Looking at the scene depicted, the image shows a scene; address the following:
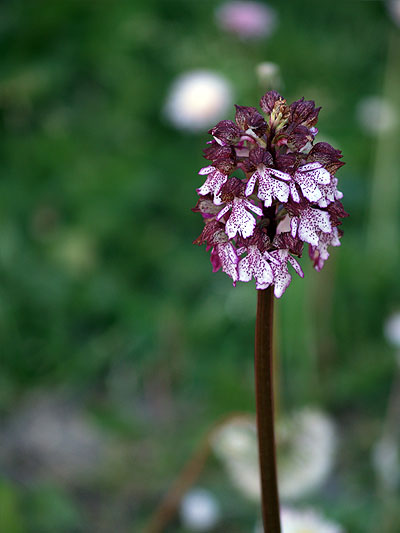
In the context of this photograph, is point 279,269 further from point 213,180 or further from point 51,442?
point 51,442

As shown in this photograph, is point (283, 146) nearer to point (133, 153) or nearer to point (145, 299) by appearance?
point (145, 299)

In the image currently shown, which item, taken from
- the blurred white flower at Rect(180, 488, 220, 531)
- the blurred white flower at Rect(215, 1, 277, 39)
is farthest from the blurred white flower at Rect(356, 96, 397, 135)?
the blurred white flower at Rect(180, 488, 220, 531)

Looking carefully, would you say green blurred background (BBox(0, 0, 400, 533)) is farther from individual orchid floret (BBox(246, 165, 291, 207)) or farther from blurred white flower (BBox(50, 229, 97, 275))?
individual orchid floret (BBox(246, 165, 291, 207))

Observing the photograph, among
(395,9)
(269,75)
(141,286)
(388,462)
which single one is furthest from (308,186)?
(395,9)

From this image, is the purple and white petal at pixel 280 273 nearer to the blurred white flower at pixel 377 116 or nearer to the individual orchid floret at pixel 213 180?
the individual orchid floret at pixel 213 180

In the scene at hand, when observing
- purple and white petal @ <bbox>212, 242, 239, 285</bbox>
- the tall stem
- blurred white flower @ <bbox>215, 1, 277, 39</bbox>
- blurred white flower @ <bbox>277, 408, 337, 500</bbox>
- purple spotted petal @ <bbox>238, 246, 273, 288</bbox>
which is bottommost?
the tall stem
